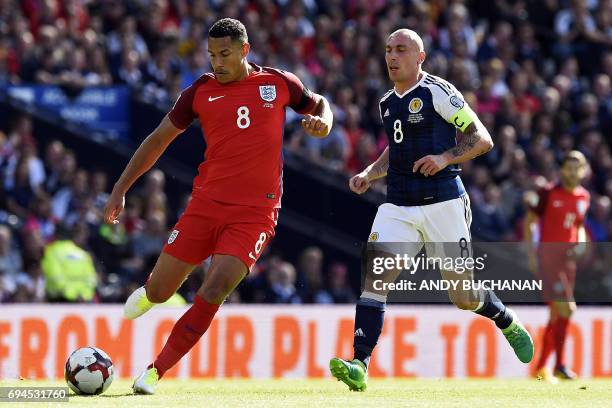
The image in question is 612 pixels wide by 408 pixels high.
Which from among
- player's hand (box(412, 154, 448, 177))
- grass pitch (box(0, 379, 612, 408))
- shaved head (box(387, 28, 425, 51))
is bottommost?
grass pitch (box(0, 379, 612, 408))

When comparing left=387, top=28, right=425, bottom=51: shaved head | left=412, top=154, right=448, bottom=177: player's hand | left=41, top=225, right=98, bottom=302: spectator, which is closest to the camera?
left=412, top=154, right=448, bottom=177: player's hand

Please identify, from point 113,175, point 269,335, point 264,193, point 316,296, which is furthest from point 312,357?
point 264,193

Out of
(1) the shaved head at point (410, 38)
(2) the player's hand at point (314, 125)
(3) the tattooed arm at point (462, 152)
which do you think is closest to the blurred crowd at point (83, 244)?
(2) the player's hand at point (314, 125)

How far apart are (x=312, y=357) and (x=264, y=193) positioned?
5384 millimetres

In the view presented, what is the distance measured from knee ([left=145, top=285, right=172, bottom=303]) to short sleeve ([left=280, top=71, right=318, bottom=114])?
165 cm

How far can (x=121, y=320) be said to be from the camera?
14375 millimetres

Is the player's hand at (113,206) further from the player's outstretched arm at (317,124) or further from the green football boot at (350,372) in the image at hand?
the green football boot at (350,372)

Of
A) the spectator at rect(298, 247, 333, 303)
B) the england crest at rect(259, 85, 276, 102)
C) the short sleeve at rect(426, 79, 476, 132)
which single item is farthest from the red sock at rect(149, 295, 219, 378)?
the spectator at rect(298, 247, 333, 303)

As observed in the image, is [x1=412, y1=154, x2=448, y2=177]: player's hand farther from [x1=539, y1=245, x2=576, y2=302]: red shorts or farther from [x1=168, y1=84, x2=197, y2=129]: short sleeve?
[x1=539, y1=245, x2=576, y2=302]: red shorts

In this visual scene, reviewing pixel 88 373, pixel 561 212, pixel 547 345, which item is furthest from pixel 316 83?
pixel 88 373

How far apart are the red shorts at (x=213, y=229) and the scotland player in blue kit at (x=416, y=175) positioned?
2.84 feet

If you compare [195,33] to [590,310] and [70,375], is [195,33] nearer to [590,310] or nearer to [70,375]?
[590,310]

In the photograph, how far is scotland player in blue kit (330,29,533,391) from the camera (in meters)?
9.76

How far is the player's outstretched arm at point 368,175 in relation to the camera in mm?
10008
